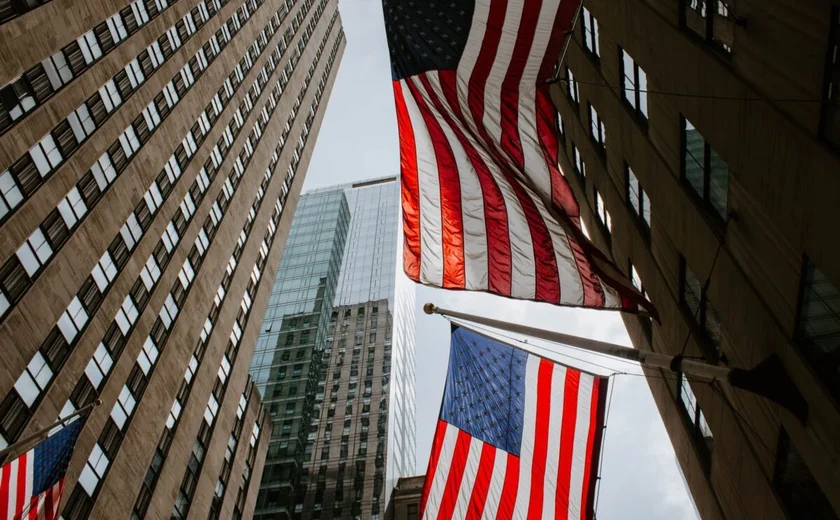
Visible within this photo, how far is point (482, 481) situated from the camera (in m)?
12.4

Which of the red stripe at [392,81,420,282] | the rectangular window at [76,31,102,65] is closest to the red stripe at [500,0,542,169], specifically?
the red stripe at [392,81,420,282]

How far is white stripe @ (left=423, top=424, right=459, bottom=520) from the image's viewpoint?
12828 millimetres

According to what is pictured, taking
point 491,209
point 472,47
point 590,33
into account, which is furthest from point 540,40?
point 590,33

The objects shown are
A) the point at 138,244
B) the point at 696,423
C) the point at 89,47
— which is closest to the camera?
the point at 696,423

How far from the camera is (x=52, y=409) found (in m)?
25.0

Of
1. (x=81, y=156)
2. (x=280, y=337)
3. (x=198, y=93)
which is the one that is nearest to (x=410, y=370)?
(x=280, y=337)

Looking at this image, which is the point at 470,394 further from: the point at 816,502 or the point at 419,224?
the point at 816,502

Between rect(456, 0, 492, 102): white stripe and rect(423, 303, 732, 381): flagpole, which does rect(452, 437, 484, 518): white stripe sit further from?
rect(456, 0, 492, 102): white stripe

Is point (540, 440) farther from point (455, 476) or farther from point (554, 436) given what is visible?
point (455, 476)

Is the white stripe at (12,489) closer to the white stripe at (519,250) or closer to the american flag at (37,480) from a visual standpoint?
the american flag at (37,480)

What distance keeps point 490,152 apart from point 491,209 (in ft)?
3.80

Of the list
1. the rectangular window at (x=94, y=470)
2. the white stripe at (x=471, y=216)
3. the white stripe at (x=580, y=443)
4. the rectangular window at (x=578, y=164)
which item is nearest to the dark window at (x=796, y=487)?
the white stripe at (x=580, y=443)

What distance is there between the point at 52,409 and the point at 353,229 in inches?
4198

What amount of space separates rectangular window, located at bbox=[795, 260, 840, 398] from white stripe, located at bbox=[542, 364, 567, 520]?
3830 mm
